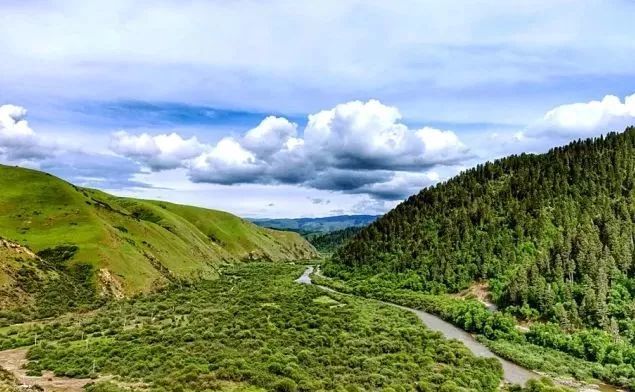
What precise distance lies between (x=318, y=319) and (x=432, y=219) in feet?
320

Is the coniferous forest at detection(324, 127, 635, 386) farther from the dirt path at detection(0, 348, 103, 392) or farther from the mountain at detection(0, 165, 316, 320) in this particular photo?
the dirt path at detection(0, 348, 103, 392)

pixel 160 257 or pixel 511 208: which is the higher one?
Result: pixel 511 208

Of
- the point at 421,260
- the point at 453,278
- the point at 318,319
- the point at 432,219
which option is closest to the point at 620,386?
the point at 318,319

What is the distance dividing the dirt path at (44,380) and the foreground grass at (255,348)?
1496mm

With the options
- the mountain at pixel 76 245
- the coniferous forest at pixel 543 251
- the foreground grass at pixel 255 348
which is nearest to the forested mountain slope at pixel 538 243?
the coniferous forest at pixel 543 251

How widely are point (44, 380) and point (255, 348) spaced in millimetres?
28004

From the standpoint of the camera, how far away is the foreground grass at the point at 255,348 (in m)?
60.4

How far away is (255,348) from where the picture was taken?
7531 centimetres

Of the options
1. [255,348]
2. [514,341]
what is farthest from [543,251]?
[255,348]

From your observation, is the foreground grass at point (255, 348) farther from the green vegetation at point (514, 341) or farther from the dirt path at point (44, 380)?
the green vegetation at point (514, 341)

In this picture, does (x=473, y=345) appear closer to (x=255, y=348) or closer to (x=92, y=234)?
(x=255, y=348)

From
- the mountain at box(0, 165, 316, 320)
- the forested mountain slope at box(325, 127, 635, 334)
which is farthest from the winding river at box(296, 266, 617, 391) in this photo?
the mountain at box(0, 165, 316, 320)

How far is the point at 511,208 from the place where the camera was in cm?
16525

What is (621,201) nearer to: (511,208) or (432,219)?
Answer: (511,208)
